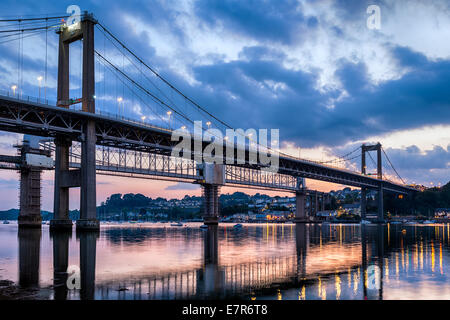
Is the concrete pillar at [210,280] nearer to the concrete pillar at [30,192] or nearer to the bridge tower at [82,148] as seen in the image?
the bridge tower at [82,148]

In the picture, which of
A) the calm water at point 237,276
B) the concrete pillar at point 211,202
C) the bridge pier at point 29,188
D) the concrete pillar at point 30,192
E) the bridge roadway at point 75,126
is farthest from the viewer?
the concrete pillar at point 211,202

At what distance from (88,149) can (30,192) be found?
21.8 m

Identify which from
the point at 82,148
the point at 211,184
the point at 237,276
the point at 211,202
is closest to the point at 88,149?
the point at 82,148

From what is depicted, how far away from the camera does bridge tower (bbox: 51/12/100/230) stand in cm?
5753

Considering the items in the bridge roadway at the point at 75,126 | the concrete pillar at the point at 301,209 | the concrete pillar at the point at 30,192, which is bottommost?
the concrete pillar at the point at 301,209

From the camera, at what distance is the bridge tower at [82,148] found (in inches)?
2265

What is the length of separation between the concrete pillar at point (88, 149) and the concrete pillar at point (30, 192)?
1979 cm

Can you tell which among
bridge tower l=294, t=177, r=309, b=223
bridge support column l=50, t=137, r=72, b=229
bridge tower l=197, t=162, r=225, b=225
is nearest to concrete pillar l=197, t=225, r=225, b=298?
bridge support column l=50, t=137, r=72, b=229

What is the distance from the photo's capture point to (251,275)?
19516 millimetres

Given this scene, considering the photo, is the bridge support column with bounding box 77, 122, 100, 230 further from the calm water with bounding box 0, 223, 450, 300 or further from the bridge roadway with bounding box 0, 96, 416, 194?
the calm water with bounding box 0, 223, 450, 300

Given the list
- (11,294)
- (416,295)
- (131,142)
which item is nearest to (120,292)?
(11,294)

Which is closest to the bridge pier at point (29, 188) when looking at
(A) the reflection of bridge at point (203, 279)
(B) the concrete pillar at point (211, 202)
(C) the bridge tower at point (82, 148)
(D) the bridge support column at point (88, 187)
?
(C) the bridge tower at point (82, 148)
